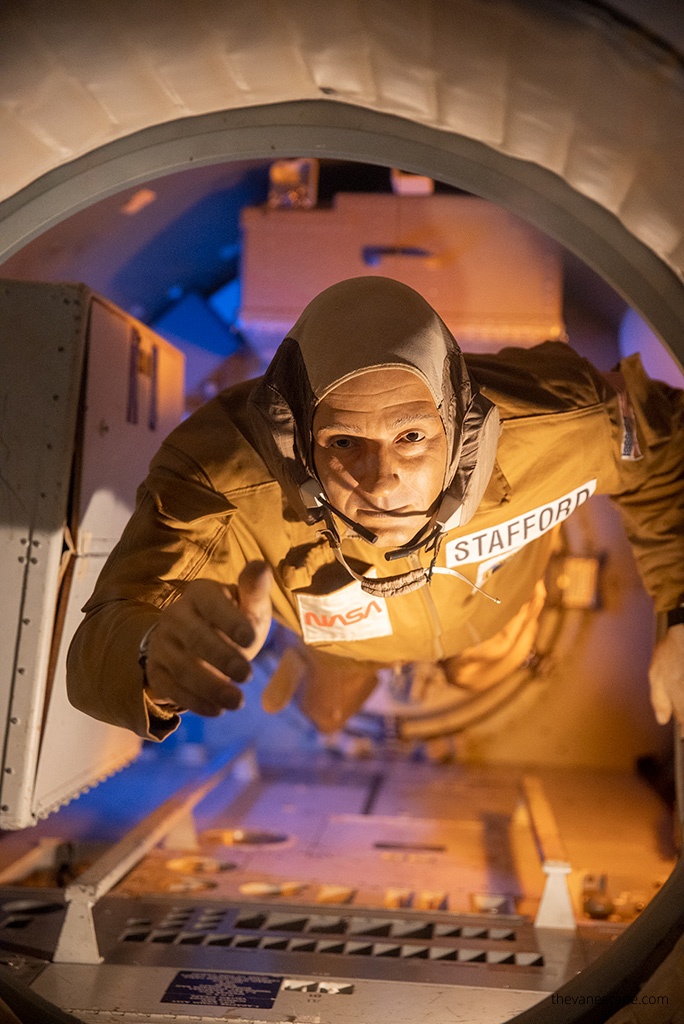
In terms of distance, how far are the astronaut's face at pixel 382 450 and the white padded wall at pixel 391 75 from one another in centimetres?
49

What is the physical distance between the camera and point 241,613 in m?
1.19

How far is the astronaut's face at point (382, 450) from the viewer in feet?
5.30

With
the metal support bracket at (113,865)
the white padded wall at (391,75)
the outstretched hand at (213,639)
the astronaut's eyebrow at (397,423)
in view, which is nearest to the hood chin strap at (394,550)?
the astronaut's eyebrow at (397,423)

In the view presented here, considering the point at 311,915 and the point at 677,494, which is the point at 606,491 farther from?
the point at 311,915

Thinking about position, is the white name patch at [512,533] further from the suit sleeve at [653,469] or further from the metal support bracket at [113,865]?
the metal support bracket at [113,865]

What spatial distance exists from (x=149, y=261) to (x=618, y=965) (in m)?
2.91

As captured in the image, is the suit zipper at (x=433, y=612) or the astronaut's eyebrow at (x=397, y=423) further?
the suit zipper at (x=433, y=612)

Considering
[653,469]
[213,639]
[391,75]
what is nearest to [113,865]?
[213,639]

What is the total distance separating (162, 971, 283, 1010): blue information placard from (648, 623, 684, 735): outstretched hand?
107 cm

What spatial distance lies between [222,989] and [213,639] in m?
1.10

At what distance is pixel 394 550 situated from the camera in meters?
1.72

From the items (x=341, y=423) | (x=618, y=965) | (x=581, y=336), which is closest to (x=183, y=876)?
(x=618, y=965)

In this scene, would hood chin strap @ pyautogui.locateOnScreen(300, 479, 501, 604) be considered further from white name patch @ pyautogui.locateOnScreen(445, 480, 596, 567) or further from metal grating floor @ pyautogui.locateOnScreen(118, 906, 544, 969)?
metal grating floor @ pyautogui.locateOnScreen(118, 906, 544, 969)

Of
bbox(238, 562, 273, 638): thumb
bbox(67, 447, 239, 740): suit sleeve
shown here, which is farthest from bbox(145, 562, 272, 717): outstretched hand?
bbox(67, 447, 239, 740): suit sleeve
